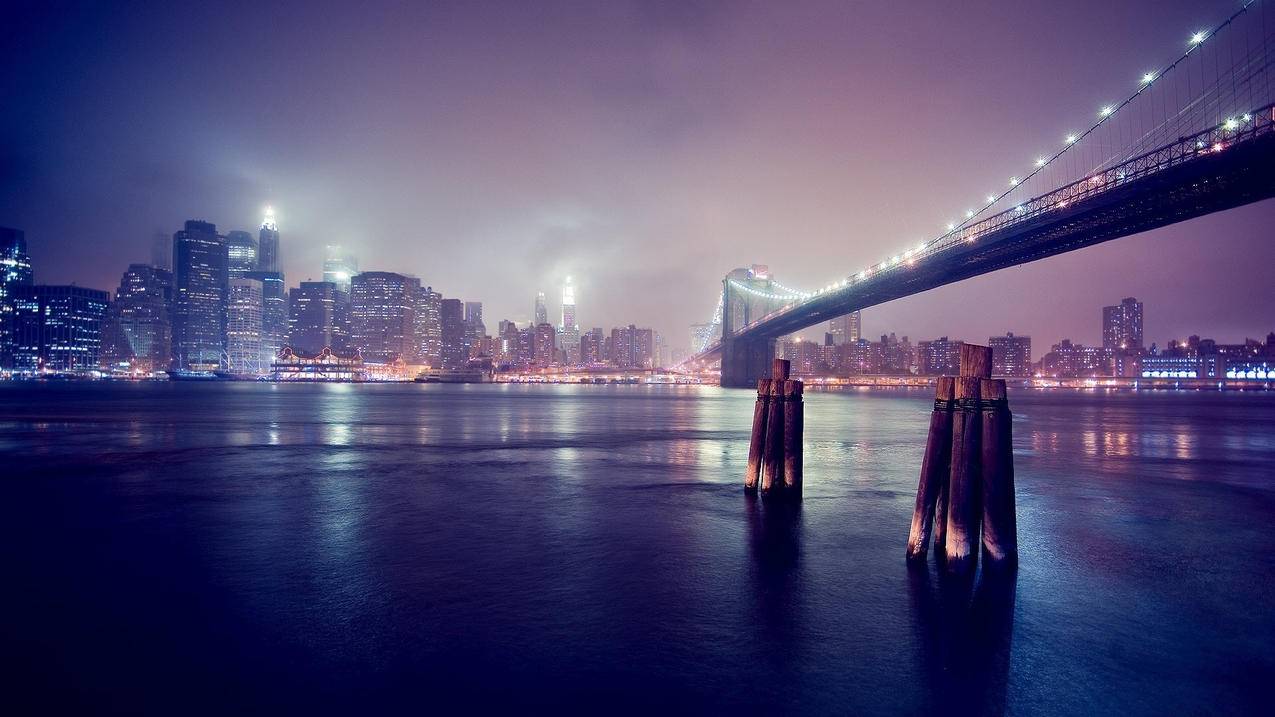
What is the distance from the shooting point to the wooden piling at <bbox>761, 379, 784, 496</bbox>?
40.8ft

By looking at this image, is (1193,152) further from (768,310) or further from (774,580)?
(768,310)

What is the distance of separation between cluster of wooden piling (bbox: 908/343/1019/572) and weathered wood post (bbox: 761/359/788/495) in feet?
14.4

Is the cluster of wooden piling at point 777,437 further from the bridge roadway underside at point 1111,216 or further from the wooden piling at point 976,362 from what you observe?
the bridge roadway underside at point 1111,216

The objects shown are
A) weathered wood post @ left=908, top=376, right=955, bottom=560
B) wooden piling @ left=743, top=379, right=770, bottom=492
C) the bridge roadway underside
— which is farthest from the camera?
the bridge roadway underside

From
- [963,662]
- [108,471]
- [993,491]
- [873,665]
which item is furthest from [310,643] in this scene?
[108,471]

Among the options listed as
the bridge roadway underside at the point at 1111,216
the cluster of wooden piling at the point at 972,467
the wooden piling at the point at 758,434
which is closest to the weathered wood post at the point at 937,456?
the cluster of wooden piling at the point at 972,467

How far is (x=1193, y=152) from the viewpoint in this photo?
29875mm

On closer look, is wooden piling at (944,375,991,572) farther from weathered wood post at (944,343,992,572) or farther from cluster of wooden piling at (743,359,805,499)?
cluster of wooden piling at (743,359,805,499)

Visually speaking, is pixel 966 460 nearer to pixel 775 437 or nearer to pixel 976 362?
pixel 976 362

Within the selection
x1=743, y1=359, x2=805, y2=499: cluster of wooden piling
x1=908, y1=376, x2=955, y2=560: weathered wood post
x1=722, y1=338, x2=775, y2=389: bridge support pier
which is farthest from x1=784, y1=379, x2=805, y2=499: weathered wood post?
x1=722, y1=338, x2=775, y2=389: bridge support pier

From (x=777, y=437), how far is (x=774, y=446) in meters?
0.33

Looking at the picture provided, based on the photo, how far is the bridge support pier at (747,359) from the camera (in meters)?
93.8

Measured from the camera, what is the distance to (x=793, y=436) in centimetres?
1280

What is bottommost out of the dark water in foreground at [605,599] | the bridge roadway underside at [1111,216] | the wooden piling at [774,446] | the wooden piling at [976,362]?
the dark water in foreground at [605,599]
